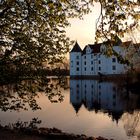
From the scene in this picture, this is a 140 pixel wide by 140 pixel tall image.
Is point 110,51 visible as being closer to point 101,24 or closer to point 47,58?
point 101,24

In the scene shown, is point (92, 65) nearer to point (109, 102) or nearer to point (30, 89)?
point (109, 102)

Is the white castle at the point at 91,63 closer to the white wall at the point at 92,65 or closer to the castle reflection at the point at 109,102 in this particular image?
the white wall at the point at 92,65

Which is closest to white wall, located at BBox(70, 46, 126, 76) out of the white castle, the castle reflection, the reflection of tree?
the white castle

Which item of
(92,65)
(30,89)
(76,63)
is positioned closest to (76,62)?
(76,63)

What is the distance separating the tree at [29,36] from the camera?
Result: 11.5 meters

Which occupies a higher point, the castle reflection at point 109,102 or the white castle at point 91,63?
the white castle at point 91,63

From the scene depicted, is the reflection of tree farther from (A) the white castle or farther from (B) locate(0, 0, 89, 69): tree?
(A) the white castle

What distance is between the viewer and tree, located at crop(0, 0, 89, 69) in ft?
37.7

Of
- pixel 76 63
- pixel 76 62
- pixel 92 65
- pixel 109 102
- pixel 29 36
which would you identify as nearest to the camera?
pixel 29 36

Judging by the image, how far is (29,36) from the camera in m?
11.8

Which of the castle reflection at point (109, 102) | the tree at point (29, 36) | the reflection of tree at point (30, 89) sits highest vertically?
the tree at point (29, 36)

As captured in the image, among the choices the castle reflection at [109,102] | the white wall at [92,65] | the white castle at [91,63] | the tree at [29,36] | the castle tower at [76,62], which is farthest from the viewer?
the castle tower at [76,62]

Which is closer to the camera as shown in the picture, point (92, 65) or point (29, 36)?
point (29, 36)

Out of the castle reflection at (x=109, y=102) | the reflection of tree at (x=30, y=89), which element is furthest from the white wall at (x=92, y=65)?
the reflection of tree at (x=30, y=89)
